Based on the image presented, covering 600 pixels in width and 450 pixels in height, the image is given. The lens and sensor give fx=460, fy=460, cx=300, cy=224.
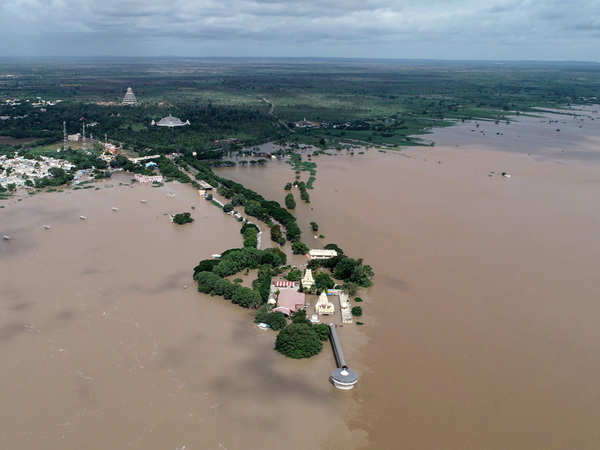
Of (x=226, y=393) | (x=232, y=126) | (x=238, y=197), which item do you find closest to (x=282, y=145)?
(x=232, y=126)

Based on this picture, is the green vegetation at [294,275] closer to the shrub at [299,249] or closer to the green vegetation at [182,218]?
the shrub at [299,249]

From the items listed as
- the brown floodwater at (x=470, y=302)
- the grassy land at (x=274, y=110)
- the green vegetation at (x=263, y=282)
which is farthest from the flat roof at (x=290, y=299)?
the grassy land at (x=274, y=110)

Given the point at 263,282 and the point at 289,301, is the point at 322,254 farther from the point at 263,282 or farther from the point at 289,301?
the point at 289,301

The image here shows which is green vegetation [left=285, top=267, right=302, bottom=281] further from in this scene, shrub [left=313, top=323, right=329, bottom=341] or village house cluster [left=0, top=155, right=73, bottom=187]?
village house cluster [left=0, top=155, right=73, bottom=187]

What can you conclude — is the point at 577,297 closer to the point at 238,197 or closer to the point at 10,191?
the point at 238,197

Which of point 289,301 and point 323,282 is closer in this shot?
point 289,301

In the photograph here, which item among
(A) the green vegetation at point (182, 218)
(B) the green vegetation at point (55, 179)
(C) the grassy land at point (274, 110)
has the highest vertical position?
(C) the grassy land at point (274, 110)

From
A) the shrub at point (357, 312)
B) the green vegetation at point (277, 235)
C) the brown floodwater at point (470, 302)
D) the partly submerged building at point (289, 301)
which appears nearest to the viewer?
the brown floodwater at point (470, 302)

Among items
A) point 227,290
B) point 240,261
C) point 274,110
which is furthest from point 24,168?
point 274,110
